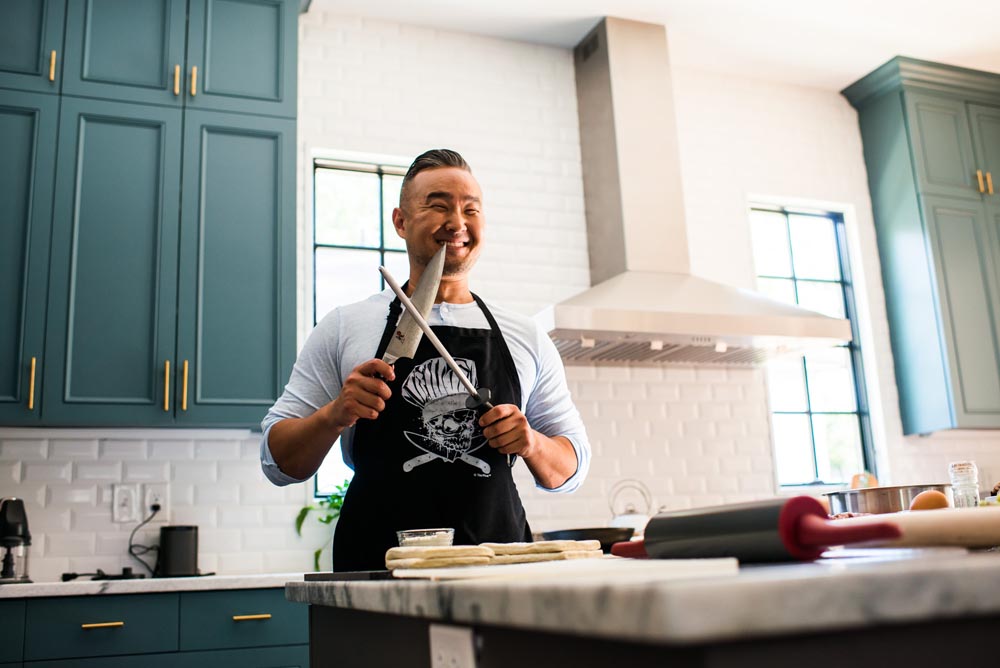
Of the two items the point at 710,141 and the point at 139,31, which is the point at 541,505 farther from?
the point at 139,31

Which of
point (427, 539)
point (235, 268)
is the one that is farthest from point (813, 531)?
point (235, 268)

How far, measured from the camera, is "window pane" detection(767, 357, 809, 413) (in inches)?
179

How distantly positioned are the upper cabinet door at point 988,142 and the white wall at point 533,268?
0.62 m

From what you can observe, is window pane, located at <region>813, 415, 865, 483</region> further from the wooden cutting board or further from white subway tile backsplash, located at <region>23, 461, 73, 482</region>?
the wooden cutting board

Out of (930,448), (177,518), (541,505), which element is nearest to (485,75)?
(541,505)

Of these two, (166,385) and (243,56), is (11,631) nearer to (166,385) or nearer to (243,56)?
(166,385)

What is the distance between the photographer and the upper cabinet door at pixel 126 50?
3236mm

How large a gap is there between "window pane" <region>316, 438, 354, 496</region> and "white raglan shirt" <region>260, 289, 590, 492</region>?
1.68 metres

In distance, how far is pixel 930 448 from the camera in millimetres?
4598

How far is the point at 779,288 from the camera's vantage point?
4.72m

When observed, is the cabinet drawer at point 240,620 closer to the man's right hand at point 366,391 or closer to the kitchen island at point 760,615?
the man's right hand at point 366,391

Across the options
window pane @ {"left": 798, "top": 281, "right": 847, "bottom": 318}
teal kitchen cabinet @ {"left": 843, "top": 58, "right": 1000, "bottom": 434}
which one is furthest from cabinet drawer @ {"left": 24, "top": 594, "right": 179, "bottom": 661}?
teal kitchen cabinet @ {"left": 843, "top": 58, "right": 1000, "bottom": 434}

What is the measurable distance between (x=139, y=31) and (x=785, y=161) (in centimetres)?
314

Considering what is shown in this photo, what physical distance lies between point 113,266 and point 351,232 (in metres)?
1.11
